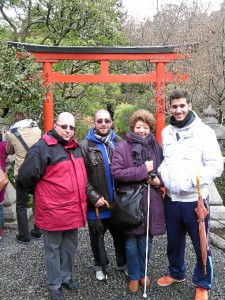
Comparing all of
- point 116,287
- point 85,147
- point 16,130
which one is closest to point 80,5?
point 16,130

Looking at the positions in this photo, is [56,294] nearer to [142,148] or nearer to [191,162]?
[142,148]

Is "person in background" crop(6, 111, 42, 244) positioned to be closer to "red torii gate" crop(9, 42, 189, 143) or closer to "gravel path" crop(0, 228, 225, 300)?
"gravel path" crop(0, 228, 225, 300)

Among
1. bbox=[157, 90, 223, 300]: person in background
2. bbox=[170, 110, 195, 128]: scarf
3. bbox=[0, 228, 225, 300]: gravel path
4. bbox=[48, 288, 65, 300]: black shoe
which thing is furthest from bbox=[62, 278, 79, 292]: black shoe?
bbox=[170, 110, 195, 128]: scarf

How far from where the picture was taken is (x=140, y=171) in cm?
245

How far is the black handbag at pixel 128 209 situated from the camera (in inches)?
97.7

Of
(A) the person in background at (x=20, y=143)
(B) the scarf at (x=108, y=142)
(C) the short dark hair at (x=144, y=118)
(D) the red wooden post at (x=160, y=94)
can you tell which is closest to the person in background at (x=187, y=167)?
(C) the short dark hair at (x=144, y=118)

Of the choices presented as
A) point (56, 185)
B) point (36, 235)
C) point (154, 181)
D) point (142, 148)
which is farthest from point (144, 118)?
Answer: point (36, 235)

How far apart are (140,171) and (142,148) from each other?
0.20 metres

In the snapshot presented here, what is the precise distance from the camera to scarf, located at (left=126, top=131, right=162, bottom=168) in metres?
2.53

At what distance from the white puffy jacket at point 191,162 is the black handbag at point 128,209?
0.26m

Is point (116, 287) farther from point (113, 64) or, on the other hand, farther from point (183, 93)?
point (113, 64)

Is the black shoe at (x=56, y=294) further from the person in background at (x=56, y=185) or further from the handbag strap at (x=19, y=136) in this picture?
the handbag strap at (x=19, y=136)

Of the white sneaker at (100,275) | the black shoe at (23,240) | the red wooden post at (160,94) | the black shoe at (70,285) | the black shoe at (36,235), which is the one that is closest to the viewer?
the black shoe at (70,285)

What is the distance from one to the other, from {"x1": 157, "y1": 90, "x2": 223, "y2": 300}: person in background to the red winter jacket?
74 centimetres
